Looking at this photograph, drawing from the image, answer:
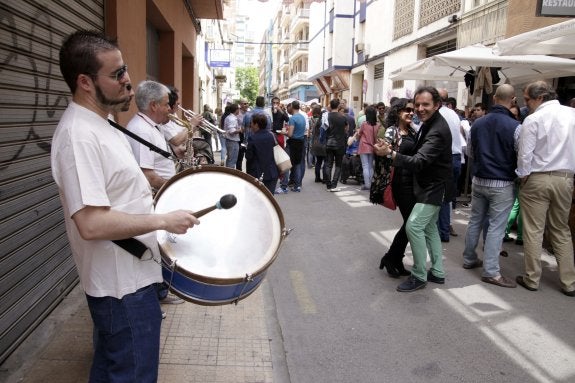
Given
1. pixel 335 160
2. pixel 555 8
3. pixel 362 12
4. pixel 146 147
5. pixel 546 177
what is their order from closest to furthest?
pixel 146 147 → pixel 546 177 → pixel 555 8 → pixel 335 160 → pixel 362 12

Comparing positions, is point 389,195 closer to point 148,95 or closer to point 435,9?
point 148,95

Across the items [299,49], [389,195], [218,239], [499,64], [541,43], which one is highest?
[299,49]

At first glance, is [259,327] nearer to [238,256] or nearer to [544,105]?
[238,256]

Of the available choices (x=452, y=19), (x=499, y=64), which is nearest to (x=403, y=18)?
(x=452, y=19)

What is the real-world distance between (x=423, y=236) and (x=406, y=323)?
918mm

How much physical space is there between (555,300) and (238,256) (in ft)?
12.6

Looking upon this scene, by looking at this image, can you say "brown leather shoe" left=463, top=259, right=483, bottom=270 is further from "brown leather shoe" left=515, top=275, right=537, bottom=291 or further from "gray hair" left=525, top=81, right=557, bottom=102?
"gray hair" left=525, top=81, right=557, bottom=102

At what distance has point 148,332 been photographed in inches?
77.7

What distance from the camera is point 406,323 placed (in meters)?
4.12

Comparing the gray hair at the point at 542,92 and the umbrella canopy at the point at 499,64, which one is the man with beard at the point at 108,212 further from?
the umbrella canopy at the point at 499,64

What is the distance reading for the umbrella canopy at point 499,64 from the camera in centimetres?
742

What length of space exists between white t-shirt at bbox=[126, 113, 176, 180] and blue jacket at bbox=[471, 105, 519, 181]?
3194mm

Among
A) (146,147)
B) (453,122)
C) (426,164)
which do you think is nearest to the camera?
(146,147)

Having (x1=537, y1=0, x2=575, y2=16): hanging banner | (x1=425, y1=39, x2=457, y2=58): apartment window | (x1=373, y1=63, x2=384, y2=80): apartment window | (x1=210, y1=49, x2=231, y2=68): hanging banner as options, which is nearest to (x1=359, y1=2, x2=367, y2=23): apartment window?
(x1=373, y1=63, x2=384, y2=80): apartment window
